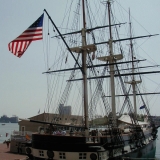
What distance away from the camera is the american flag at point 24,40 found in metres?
15.4

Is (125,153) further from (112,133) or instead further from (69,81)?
(69,81)

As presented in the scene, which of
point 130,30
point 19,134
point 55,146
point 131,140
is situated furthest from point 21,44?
point 130,30

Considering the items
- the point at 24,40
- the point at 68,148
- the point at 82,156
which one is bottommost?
the point at 82,156

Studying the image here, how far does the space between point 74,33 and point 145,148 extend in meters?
14.4

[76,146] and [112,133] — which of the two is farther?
[112,133]

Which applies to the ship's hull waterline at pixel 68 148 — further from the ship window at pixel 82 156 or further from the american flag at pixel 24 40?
the american flag at pixel 24 40

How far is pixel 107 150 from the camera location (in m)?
15.9

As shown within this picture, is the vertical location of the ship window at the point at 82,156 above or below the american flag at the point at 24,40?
below

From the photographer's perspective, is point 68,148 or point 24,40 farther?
point 24,40

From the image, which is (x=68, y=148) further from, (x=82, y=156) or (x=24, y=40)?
(x=24, y=40)

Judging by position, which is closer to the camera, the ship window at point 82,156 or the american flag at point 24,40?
the ship window at point 82,156

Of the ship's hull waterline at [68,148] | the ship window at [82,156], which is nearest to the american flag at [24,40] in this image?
the ship's hull waterline at [68,148]

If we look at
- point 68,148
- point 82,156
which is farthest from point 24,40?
point 82,156

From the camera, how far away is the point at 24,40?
15.5m
